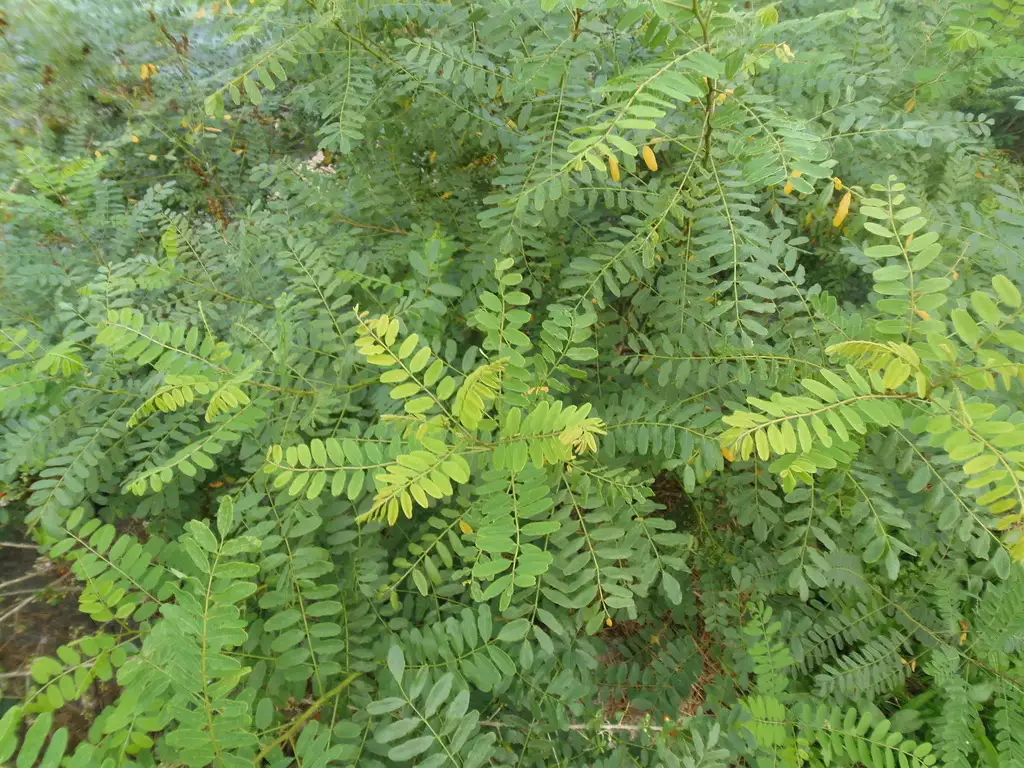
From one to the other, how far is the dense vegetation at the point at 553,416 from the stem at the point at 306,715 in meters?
0.01

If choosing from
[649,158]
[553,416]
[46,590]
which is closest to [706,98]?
[649,158]

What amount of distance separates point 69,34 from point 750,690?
3295 mm

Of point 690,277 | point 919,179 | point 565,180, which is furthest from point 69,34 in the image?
point 919,179

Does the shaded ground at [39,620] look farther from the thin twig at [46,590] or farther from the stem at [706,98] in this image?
the stem at [706,98]

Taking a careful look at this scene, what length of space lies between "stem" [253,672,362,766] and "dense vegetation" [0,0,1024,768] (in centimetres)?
1

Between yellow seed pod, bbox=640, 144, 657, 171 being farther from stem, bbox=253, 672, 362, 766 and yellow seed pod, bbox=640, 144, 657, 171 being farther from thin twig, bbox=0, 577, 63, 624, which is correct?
thin twig, bbox=0, 577, 63, 624

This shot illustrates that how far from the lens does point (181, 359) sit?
1.15m

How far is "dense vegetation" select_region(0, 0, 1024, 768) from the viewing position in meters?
0.88

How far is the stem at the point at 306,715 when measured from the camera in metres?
0.91

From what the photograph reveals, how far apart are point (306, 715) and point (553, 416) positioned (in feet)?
2.18

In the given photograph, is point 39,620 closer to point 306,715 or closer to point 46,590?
point 46,590

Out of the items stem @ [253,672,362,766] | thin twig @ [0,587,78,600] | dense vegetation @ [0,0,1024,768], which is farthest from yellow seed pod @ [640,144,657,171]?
thin twig @ [0,587,78,600]

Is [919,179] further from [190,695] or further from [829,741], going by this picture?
[190,695]

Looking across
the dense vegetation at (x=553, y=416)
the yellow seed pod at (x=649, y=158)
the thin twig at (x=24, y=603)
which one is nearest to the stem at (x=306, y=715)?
the dense vegetation at (x=553, y=416)
